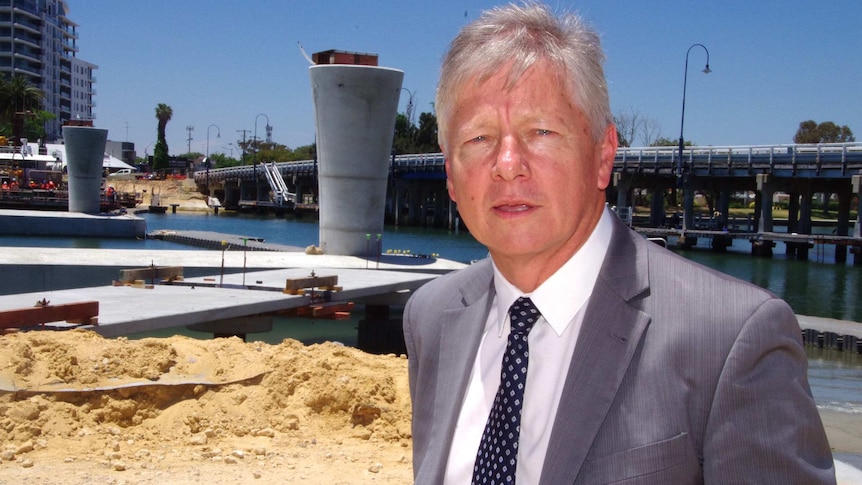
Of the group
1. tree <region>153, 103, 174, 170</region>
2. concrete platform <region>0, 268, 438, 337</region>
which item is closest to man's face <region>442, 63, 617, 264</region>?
concrete platform <region>0, 268, 438, 337</region>

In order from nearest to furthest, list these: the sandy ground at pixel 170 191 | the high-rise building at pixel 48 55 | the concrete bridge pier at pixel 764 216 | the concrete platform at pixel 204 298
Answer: the concrete platform at pixel 204 298 → the concrete bridge pier at pixel 764 216 → the sandy ground at pixel 170 191 → the high-rise building at pixel 48 55

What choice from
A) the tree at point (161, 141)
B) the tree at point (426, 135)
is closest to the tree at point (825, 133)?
the tree at point (426, 135)

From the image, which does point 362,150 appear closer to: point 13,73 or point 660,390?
point 660,390

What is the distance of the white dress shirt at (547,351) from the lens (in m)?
2.05

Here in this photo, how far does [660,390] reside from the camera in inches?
71.0

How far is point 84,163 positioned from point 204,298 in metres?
35.6

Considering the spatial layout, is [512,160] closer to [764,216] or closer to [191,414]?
[191,414]

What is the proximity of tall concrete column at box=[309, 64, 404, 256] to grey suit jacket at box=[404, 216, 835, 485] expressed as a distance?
2131 cm

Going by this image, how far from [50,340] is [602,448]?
9171 mm

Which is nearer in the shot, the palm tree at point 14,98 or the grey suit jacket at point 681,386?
the grey suit jacket at point 681,386

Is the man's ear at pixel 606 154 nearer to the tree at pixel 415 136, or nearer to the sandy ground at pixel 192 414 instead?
the sandy ground at pixel 192 414

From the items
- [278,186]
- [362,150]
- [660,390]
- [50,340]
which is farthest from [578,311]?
[278,186]

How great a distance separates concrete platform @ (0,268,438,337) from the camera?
12.1 m

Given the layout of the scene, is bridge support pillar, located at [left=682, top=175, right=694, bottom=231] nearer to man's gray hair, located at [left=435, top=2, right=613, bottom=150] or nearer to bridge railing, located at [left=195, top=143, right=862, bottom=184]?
bridge railing, located at [left=195, top=143, right=862, bottom=184]
